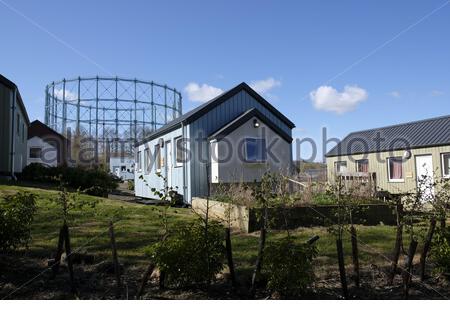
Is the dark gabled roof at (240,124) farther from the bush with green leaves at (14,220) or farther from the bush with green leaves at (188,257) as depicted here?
the bush with green leaves at (188,257)

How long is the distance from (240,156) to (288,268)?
11.8 meters

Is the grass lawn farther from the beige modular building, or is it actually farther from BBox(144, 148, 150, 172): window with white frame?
BBox(144, 148, 150, 172): window with white frame

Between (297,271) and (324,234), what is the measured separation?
4.34m

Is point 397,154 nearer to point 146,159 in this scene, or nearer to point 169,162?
point 169,162

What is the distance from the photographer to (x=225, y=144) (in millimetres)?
15773

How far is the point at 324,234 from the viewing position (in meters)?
8.38

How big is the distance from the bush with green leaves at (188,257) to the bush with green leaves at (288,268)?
65 cm

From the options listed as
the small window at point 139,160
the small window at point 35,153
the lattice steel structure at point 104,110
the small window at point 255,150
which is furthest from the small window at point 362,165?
the lattice steel structure at point 104,110

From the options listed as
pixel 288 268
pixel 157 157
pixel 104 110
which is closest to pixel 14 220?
pixel 288 268

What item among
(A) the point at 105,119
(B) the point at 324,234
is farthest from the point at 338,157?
(A) the point at 105,119

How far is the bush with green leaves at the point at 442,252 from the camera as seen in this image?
489 cm
